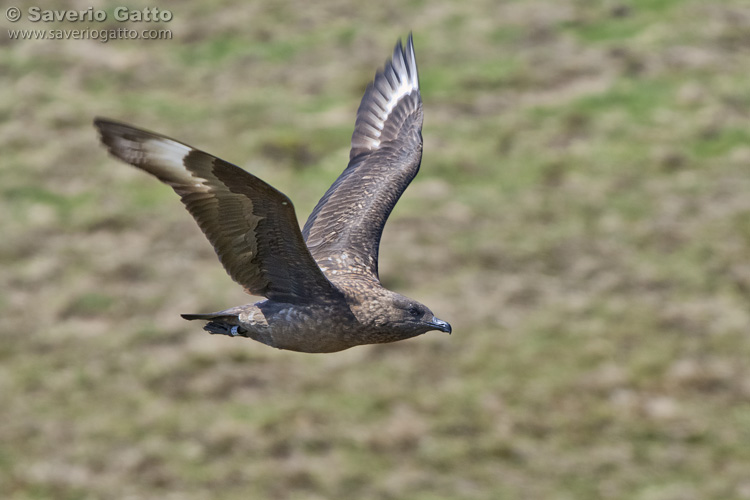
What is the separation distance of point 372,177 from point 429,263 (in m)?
8.52

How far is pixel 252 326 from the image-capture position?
22.6 feet

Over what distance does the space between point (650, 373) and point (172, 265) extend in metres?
7.20

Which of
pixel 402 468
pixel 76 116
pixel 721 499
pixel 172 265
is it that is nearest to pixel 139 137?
pixel 402 468

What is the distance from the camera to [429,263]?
17172mm

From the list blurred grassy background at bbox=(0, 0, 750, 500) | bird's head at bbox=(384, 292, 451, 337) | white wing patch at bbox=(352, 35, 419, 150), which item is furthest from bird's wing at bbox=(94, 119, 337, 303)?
blurred grassy background at bbox=(0, 0, 750, 500)

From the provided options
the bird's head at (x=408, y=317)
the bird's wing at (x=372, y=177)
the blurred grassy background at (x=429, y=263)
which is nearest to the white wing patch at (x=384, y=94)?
the bird's wing at (x=372, y=177)

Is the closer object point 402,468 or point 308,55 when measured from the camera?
point 402,468

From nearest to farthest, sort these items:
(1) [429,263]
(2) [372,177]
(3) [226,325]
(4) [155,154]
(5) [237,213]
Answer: (4) [155,154] → (5) [237,213] → (3) [226,325] → (2) [372,177] → (1) [429,263]

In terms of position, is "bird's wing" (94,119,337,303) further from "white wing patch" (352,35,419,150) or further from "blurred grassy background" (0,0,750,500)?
"blurred grassy background" (0,0,750,500)

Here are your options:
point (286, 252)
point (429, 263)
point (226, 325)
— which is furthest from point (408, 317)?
point (429, 263)

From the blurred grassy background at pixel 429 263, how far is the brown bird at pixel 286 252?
6.77 m

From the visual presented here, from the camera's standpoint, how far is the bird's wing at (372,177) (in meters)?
7.83

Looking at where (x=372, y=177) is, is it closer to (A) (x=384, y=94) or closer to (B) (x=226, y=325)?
(A) (x=384, y=94)

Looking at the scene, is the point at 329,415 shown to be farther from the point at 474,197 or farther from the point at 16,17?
the point at 16,17
